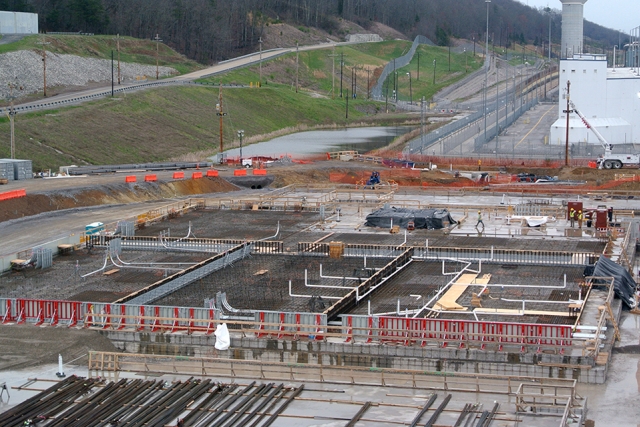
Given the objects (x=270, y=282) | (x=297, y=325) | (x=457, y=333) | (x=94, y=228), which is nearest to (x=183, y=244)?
(x=94, y=228)

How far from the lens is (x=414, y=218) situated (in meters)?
A: 50.1

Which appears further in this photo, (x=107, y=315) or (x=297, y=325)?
(x=107, y=315)

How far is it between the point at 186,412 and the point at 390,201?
37298mm

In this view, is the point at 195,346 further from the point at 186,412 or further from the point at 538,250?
the point at 538,250

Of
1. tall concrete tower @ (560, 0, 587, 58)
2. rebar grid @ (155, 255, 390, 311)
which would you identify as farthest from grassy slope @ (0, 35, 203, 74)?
rebar grid @ (155, 255, 390, 311)

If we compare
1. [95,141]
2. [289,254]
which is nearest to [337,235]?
[289,254]

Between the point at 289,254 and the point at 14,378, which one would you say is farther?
the point at 289,254

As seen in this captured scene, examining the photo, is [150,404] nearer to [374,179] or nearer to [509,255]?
[509,255]

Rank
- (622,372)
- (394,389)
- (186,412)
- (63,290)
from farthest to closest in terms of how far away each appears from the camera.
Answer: (63,290)
(622,372)
(394,389)
(186,412)

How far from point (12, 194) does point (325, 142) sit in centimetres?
5458

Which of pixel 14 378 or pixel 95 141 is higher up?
pixel 95 141

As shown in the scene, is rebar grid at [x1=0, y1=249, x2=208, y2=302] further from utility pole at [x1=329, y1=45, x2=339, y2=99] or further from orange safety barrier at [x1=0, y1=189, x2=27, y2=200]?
utility pole at [x1=329, y1=45, x2=339, y2=99]

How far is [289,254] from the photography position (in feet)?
140

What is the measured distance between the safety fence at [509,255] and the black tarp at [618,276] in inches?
102
